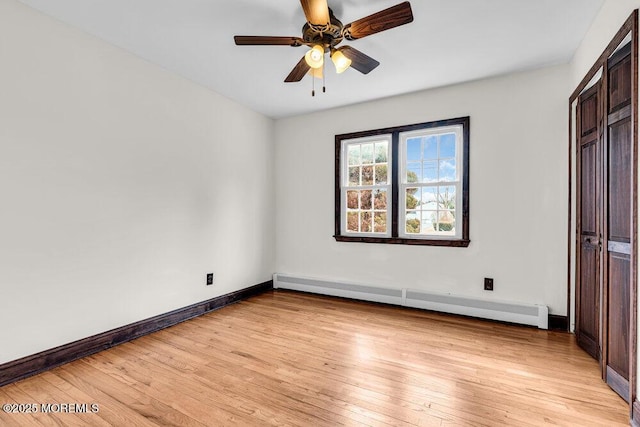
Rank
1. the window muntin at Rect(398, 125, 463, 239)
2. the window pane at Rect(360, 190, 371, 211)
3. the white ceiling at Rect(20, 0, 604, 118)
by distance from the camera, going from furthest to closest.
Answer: the window pane at Rect(360, 190, 371, 211), the window muntin at Rect(398, 125, 463, 239), the white ceiling at Rect(20, 0, 604, 118)

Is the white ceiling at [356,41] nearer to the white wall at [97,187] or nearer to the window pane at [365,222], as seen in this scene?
the white wall at [97,187]

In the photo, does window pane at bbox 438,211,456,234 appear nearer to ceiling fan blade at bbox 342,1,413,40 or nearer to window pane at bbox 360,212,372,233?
window pane at bbox 360,212,372,233

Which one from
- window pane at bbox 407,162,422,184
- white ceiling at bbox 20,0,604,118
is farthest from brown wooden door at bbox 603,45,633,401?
window pane at bbox 407,162,422,184

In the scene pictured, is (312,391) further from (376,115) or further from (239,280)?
(376,115)

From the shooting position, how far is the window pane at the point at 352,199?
160 inches

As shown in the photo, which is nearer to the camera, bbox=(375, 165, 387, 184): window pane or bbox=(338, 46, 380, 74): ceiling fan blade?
bbox=(338, 46, 380, 74): ceiling fan blade

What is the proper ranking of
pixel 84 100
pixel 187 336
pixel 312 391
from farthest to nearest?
1. pixel 187 336
2. pixel 84 100
3. pixel 312 391

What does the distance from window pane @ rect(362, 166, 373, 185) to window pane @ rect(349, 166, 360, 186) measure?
74 mm

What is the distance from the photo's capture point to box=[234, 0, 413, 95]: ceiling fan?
176 cm

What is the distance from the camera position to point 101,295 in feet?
8.13

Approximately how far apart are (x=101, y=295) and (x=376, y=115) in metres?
3.48

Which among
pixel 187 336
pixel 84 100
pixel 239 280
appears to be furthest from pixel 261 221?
pixel 84 100

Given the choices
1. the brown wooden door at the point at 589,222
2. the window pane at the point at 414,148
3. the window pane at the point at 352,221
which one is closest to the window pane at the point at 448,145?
the window pane at the point at 414,148

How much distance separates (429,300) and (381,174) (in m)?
1.65
